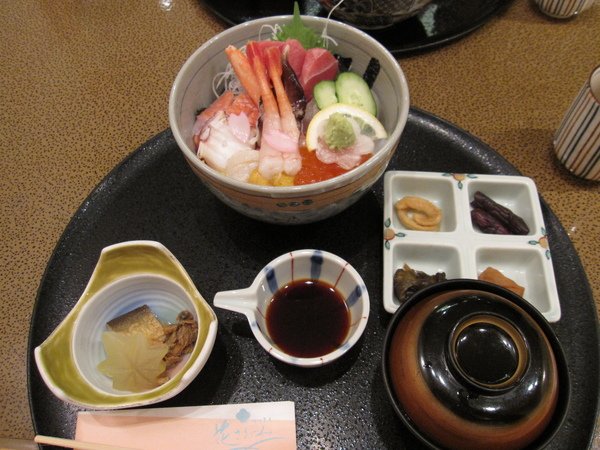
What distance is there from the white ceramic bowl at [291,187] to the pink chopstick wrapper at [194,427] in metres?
0.44

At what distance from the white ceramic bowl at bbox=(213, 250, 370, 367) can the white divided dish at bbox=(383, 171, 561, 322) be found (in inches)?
3.4

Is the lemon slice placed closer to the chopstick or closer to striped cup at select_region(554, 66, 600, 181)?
striped cup at select_region(554, 66, 600, 181)

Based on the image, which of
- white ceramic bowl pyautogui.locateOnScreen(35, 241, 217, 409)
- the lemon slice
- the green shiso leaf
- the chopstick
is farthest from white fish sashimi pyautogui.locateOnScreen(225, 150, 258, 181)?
the chopstick

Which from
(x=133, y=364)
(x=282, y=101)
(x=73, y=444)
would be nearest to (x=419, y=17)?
(x=282, y=101)

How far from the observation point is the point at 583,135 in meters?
1.35

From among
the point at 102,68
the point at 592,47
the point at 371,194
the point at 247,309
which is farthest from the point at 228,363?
the point at 592,47

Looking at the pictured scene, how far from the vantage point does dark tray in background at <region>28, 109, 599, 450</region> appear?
1038 mm

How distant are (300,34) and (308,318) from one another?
0.75 meters

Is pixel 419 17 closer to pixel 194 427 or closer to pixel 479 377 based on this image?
pixel 479 377

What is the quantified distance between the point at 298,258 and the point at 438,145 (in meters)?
0.60

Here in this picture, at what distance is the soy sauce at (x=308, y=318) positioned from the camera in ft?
3.56

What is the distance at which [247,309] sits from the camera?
106 cm

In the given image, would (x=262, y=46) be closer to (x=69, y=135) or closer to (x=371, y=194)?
(x=371, y=194)

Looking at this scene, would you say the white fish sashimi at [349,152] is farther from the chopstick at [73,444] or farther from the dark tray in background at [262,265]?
the chopstick at [73,444]
